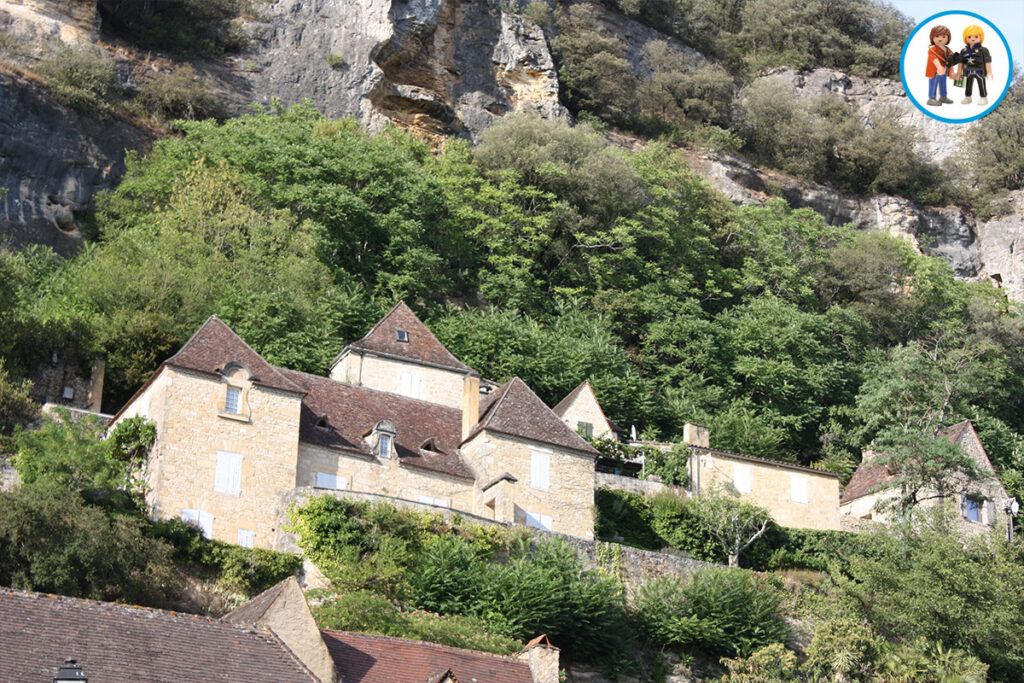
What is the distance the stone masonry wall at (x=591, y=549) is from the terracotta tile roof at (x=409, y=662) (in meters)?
7.75

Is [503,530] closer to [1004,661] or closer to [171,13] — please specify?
[1004,661]

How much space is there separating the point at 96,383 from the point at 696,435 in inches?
675

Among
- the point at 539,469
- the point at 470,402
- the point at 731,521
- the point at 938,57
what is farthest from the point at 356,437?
the point at 938,57

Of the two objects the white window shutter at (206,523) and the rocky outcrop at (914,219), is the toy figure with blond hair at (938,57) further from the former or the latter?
the white window shutter at (206,523)

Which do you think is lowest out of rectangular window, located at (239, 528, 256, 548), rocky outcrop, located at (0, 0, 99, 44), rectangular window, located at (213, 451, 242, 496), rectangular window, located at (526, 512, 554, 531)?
rectangular window, located at (239, 528, 256, 548)

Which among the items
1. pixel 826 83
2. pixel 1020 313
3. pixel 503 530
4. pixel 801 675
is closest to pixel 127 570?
pixel 503 530

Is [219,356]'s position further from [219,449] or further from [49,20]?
[49,20]

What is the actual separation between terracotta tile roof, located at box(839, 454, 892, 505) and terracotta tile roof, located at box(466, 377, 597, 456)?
440 inches

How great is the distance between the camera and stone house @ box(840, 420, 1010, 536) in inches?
1581

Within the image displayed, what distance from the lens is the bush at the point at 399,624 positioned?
83.5ft

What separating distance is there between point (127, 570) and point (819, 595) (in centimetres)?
1724

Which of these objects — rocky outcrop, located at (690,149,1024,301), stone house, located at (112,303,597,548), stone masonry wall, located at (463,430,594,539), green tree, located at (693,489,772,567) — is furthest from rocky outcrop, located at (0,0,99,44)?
green tree, located at (693,489,772,567)

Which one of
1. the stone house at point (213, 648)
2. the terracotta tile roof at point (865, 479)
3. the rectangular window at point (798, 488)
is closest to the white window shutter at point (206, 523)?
the stone house at point (213, 648)

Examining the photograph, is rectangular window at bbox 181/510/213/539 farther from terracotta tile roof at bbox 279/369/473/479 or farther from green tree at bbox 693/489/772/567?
green tree at bbox 693/489/772/567
